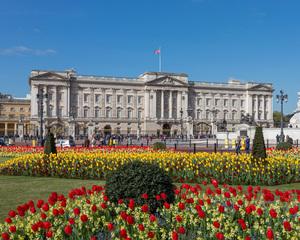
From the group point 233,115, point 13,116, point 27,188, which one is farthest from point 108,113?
A: point 27,188

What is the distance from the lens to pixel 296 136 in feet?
133

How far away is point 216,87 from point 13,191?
84.8 m

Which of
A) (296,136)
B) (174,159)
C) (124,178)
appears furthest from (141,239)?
(296,136)

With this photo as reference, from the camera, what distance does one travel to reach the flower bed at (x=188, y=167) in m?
12.5

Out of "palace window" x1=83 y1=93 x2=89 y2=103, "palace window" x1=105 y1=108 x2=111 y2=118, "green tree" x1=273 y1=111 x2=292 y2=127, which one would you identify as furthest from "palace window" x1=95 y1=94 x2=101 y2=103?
"green tree" x1=273 y1=111 x2=292 y2=127

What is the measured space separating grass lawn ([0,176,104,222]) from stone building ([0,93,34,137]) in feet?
233

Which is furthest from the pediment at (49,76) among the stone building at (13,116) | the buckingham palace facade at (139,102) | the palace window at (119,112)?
the palace window at (119,112)

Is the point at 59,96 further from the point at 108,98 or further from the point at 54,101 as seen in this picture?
the point at 108,98

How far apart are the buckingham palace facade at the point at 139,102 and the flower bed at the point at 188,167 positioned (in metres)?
55.9

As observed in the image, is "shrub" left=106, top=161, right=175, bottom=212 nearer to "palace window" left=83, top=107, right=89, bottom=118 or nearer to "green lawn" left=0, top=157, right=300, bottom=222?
"green lawn" left=0, top=157, right=300, bottom=222

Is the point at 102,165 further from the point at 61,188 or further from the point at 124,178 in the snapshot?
the point at 124,178

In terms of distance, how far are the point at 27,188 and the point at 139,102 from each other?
74.2m

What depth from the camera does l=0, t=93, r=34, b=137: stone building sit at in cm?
8550

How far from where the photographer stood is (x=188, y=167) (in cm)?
1320
